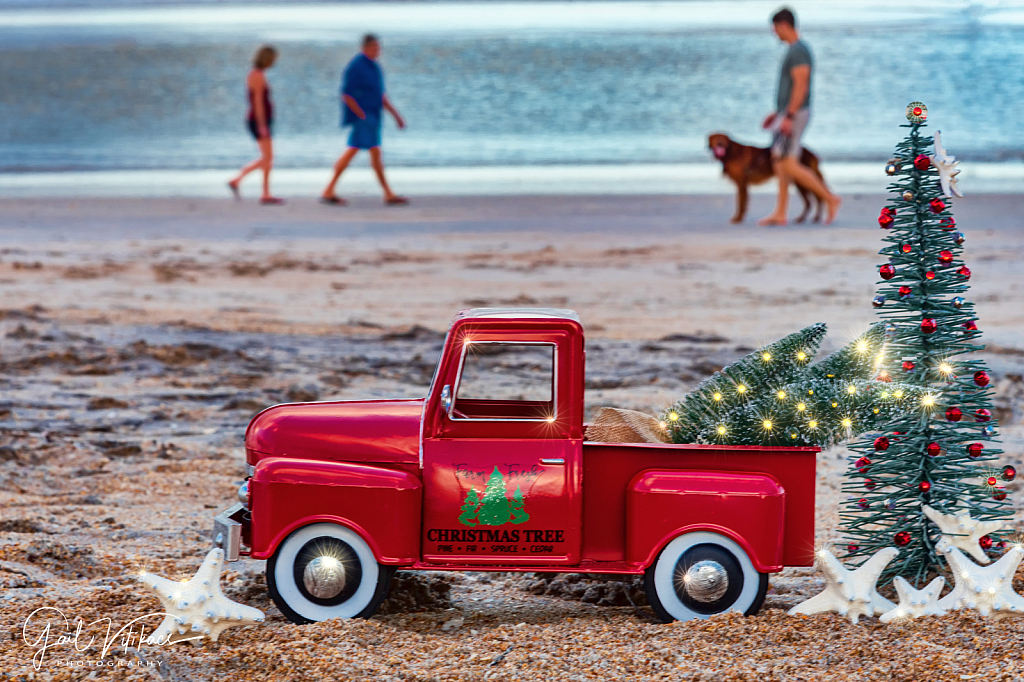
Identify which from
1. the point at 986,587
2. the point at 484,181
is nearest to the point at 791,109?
the point at 484,181

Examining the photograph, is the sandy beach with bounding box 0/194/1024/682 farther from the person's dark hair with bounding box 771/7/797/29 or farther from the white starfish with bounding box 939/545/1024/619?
the person's dark hair with bounding box 771/7/797/29

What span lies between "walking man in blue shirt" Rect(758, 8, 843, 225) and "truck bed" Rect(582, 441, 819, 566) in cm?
851

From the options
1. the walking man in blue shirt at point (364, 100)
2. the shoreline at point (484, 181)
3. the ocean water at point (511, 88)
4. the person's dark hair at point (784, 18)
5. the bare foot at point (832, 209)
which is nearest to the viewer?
the person's dark hair at point (784, 18)

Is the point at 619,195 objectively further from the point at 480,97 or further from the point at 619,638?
the point at 480,97

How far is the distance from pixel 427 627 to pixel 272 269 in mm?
7789

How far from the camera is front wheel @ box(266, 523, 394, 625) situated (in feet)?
12.3

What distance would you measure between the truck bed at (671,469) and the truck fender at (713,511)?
6cm

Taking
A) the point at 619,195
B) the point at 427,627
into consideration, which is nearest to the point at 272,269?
the point at 619,195

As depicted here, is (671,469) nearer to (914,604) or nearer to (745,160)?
(914,604)

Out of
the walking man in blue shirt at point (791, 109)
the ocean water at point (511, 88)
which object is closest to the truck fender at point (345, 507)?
the walking man in blue shirt at point (791, 109)

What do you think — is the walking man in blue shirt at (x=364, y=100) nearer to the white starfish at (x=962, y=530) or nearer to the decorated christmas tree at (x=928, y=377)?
the decorated christmas tree at (x=928, y=377)

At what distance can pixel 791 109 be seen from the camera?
39.0 ft

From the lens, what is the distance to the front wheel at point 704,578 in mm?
3732

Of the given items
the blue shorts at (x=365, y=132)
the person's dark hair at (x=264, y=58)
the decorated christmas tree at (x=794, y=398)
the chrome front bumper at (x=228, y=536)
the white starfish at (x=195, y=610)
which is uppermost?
the person's dark hair at (x=264, y=58)
